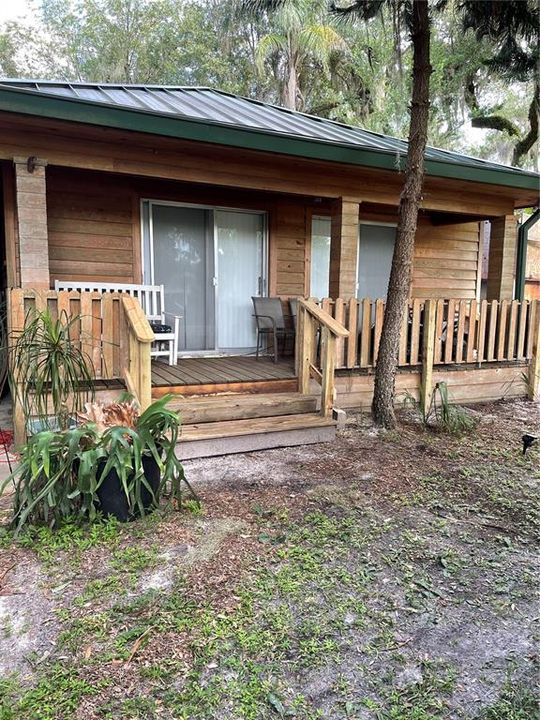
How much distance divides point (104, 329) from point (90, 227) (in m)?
2.22

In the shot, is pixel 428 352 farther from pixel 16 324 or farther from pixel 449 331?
pixel 16 324

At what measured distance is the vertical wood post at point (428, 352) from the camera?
17.3ft

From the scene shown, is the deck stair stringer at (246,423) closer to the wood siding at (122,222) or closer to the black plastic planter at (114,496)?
the black plastic planter at (114,496)

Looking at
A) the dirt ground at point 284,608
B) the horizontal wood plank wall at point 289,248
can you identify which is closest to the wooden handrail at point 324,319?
the dirt ground at point 284,608

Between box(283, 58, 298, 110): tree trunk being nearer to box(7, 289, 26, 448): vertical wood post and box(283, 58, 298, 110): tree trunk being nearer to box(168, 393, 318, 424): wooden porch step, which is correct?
box(168, 393, 318, 424): wooden porch step

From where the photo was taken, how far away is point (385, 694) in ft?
5.41

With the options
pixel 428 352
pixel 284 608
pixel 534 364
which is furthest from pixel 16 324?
pixel 534 364

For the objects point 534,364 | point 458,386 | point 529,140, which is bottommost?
point 458,386

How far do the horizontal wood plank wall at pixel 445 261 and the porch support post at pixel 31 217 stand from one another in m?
5.26

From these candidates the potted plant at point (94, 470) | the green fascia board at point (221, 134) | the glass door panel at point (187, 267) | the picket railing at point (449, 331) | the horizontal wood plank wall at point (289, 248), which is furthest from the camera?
the horizontal wood plank wall at point (289, 248)

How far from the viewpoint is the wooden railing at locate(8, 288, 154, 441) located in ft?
11.6

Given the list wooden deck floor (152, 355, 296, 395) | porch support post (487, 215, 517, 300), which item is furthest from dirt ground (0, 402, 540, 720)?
porch support post (487, 215, 517, 300)

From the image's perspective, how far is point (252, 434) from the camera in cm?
404

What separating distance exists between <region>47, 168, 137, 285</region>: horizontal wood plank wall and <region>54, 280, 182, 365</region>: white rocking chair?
21 cm
